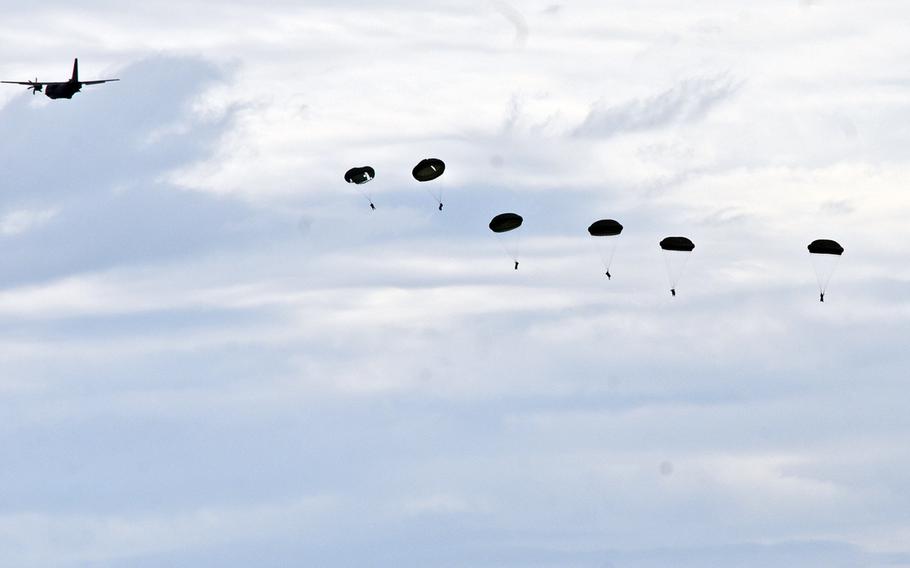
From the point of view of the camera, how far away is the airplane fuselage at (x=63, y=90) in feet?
477

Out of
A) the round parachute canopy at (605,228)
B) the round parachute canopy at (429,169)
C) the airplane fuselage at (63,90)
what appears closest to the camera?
the round parachute canopy at (605,228)

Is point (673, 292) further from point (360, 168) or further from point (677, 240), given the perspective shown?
point (360, 168)

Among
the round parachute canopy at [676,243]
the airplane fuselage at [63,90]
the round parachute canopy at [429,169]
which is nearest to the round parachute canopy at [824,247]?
the round parachute canopy at [676,243]

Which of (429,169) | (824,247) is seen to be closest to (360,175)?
(429,169)

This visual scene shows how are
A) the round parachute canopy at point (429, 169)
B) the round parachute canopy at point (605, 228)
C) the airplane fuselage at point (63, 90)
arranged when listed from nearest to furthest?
1. the round parachute canopy at point (605, 228)
2. the round parachute canopy at point (429, 169)
3. the airplane fuselage at point (63, 90)

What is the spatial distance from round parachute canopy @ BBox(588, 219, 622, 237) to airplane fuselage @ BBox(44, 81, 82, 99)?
6599cm

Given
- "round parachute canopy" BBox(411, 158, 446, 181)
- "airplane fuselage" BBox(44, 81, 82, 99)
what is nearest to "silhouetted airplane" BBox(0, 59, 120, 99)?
"airplane fuselage" BBox(44, 81, 82, 99)

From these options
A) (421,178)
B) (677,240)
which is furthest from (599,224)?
(421,178)

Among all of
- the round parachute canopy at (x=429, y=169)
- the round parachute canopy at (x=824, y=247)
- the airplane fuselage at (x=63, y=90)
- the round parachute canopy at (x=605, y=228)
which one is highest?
the airplane fuselage at (x=63, y=90)

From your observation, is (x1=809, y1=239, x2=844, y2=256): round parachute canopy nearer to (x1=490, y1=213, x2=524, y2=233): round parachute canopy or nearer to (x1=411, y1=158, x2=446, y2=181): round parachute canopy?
(x1=490, y1=213, x2=524, y2=233): round parachute canopy

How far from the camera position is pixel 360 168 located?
113562 millimetres

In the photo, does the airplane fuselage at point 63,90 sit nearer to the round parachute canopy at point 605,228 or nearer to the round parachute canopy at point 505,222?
the round parachute canopy at point 505,222

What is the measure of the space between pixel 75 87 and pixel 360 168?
4763 cm

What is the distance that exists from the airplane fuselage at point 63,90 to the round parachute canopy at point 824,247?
80.8 m
